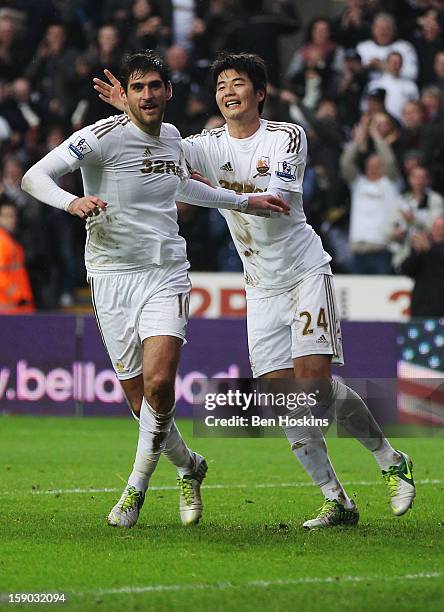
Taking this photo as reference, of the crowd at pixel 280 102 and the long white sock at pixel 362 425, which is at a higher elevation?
the crowd at pixel 280 102

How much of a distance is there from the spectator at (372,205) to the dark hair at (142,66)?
382 inches

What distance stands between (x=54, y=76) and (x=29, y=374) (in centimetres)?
532

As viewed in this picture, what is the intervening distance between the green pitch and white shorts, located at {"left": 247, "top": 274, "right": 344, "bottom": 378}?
99 centimetres

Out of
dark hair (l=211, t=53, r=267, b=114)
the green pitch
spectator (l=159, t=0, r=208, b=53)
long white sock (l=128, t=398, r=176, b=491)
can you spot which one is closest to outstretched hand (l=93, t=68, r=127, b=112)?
dark hair (l=211, t=53, r=267, b=114)

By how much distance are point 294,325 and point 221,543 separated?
147 centimetres

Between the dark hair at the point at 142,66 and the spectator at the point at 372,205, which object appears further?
the spectator at the point at 372,205

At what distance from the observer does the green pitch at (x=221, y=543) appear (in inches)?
233

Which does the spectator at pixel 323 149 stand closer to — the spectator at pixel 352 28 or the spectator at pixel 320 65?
the spectator at pixel 320 65

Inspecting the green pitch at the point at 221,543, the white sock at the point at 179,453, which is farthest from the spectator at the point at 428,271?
the white sock at the point at 179,453

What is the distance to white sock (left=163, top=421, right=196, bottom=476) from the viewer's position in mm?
8164

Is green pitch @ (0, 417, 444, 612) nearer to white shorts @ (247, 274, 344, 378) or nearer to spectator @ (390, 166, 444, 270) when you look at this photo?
white shorts @ (247, 274, 344, 378)

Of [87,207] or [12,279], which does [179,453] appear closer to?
[87,207]

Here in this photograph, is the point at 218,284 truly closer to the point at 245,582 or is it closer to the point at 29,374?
the point at 29,374

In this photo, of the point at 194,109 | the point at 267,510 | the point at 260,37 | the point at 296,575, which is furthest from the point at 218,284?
the point at 296,575
